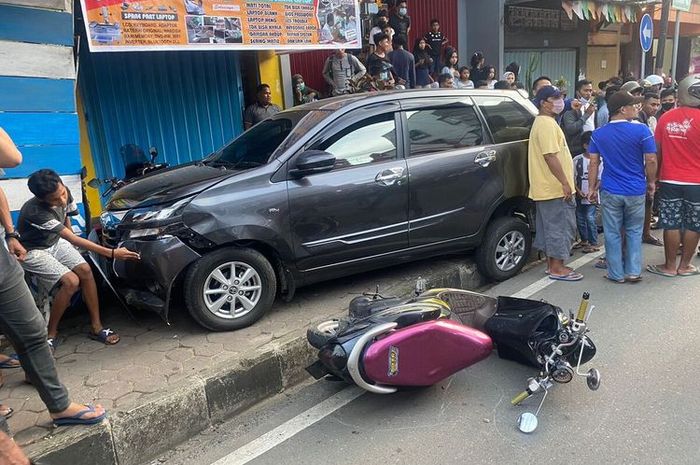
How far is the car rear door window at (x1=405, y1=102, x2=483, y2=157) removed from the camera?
4.58 metres

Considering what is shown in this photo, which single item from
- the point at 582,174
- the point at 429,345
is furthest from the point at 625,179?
the point at 429,345

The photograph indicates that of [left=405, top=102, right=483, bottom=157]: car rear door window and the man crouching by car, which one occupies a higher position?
[left=405, top=102, right=483, bottom=157]: car rear door window

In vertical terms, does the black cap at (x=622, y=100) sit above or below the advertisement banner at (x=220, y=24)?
below

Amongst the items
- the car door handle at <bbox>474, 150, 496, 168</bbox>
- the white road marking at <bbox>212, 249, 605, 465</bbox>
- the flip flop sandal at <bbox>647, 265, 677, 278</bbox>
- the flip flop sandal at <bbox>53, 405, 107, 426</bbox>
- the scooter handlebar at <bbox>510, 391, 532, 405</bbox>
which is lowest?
the flip flop sandal at <bbox>647, 265, 677, 278</bbox>

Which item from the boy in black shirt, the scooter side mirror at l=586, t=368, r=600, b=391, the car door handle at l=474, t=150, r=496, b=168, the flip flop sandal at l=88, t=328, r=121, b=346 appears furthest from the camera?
the boy in black shirt

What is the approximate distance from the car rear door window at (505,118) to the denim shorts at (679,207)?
4.69 feet

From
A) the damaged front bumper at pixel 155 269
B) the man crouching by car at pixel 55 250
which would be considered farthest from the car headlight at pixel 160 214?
the man crouching by car at pixel 55 250

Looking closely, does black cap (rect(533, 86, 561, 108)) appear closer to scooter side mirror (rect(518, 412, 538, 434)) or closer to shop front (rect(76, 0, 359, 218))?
shop front (rect(76, 0, 359, 218))

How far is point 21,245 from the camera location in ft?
11.5

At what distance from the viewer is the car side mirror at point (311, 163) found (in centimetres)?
392

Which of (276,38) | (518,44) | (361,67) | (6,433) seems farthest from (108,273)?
(518,44)

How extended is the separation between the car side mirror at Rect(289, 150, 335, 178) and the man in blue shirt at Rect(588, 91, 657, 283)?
270 cm

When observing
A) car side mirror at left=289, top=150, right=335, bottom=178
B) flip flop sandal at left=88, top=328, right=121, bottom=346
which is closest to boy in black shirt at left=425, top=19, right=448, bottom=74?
car side mirror at left=289, top=150, right=335, bottom=178

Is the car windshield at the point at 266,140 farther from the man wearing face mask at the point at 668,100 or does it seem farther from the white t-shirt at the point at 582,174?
the man wearing face mask at the point at 668,100
